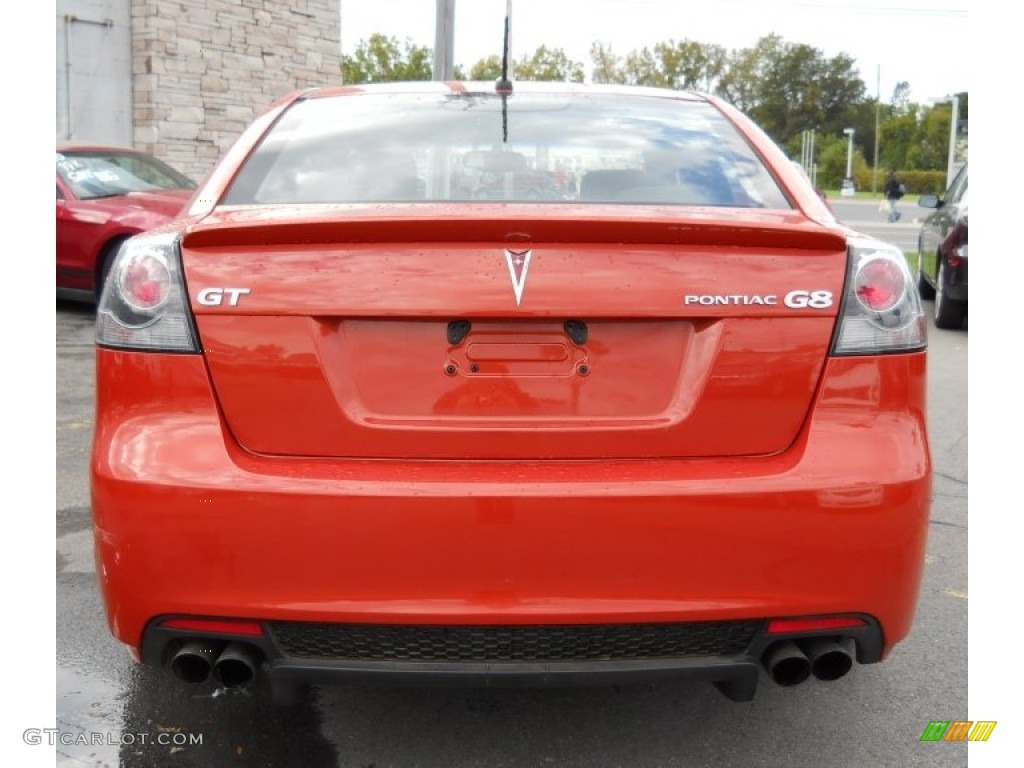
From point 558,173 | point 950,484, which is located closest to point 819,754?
point 558,173

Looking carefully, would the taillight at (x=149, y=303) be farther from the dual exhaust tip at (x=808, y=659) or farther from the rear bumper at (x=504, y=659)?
the dual exhaust tip at (x=808, y=659)

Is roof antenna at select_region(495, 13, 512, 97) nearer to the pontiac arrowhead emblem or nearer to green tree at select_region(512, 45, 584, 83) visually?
the pontiac arrowhead emblem

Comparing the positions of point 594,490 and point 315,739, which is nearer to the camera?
point 594,490

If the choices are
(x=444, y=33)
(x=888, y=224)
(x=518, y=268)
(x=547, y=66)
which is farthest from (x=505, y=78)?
(x=547, y=66)

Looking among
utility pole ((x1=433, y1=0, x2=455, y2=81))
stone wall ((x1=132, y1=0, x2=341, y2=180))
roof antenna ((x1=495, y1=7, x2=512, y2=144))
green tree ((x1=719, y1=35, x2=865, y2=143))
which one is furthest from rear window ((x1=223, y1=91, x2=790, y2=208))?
green tree ((x1=719, y1=35, x2=865, y2=143))

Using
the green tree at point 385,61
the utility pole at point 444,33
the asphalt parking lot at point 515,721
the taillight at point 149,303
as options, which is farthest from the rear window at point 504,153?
the green tree at point 385,61

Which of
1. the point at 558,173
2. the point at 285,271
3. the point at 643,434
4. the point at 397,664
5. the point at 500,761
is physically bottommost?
the point at 500,761

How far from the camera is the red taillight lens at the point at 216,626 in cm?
224

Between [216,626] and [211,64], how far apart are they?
59.3 ft

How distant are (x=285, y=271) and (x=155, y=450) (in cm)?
46

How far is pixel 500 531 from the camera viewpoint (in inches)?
84.2

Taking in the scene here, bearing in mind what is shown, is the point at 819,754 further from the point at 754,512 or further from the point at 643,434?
the point at 643,434

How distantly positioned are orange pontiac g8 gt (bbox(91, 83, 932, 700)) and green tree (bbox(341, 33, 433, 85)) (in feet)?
175

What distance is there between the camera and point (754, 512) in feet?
7.14
